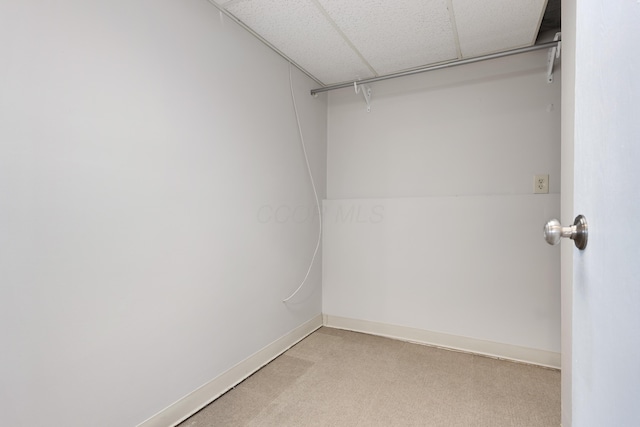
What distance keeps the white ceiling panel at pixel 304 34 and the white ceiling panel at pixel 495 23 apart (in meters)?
0.68

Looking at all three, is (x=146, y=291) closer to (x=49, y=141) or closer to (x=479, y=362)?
(x=49, y=141)

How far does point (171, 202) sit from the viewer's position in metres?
1.42

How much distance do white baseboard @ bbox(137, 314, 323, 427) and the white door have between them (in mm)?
1508

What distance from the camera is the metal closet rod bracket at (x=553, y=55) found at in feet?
5.92

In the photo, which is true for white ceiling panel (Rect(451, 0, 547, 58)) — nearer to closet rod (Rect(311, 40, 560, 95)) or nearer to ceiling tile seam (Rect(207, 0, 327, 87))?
closet rod (Rect(311, 40, 560, 95))

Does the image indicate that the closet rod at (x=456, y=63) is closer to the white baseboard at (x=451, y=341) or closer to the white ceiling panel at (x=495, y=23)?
the white ceiling panel at (x=495, y=23)

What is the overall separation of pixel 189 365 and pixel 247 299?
47cm

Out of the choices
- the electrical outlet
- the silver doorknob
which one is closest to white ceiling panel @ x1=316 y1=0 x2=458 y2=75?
the electrical outlet

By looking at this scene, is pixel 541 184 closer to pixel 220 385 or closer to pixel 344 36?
pixel 344 36

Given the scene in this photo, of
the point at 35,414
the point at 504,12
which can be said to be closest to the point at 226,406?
the point at 35,414

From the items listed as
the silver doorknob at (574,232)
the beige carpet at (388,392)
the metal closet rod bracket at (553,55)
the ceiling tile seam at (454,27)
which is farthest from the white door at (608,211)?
the metal closet rod bracket at (553,55)

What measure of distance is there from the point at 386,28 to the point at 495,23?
0.62m

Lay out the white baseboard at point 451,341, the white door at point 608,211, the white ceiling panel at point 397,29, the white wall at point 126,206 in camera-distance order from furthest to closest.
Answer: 1. the white baseboard at point 451,341
2. the white ceiling panel at point 397,29
3. the white wall at point 126,206
4. the white door at point 608,211

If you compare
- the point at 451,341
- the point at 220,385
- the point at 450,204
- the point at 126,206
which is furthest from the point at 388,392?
the point at 126,206
